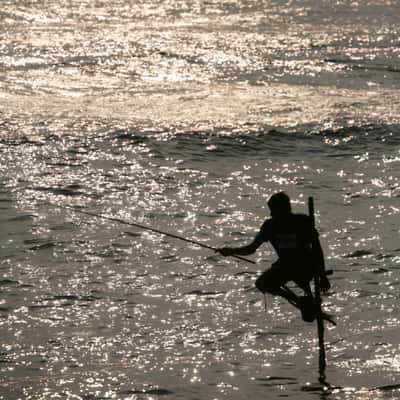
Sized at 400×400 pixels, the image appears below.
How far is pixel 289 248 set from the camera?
48.7 ft

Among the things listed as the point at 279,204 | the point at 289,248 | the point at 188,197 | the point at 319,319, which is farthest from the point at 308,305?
the point at 188,197

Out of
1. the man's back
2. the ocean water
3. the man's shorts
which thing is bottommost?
the ocean water

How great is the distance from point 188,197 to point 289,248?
40.1 ft

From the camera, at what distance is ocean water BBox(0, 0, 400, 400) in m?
17.5

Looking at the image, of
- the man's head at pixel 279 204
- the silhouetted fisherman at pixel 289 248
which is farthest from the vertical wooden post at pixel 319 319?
the man's head at pixel 279 204

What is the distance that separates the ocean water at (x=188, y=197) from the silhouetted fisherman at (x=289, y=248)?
168 cm

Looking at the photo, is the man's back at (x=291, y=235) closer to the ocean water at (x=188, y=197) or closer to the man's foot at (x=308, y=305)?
the man's foot at (x=308, y=305)

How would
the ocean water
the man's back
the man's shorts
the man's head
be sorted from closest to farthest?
the man's head
the man's back
the man's shorts
the ocean water

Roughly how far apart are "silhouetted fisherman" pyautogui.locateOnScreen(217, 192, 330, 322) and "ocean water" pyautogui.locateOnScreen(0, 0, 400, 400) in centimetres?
168

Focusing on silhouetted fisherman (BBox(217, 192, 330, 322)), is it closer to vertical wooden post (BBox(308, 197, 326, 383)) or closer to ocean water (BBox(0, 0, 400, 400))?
vertical wooden post (BBox(308, 197, 326, 383))

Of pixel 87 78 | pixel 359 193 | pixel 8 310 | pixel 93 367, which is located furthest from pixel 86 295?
pixel 87 78

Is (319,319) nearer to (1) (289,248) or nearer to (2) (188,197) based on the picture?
(1) (289,248)

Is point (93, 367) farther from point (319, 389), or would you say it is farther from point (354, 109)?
point (354, 109)

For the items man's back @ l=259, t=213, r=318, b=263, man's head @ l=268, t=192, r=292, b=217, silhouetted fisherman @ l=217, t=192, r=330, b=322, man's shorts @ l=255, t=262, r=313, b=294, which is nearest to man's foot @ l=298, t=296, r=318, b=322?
silhouetted fisherman @ l=217, t=192, r=330, b=322
